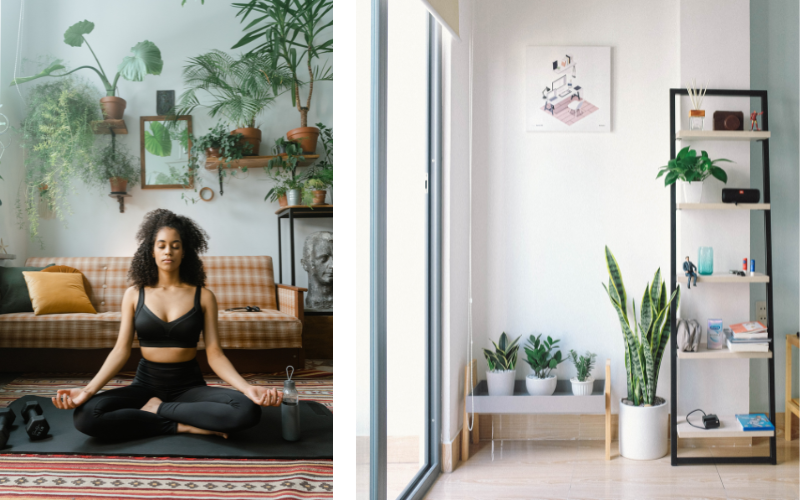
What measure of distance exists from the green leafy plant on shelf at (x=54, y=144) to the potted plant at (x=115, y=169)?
0.02m

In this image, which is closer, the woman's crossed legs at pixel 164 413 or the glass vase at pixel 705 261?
the woman's crossed legs at pixel 164 413

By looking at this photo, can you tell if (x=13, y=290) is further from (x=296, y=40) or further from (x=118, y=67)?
(x=296, y=40)

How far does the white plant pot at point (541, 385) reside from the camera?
9.66ft

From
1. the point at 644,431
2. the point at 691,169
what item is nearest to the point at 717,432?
the point at 644,431

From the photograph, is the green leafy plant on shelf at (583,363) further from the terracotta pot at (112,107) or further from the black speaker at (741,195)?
the terracotta pot at (112,107)

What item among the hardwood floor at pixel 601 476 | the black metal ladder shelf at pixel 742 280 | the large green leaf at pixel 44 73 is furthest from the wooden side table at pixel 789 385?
the large green leaf at pixel 44 73

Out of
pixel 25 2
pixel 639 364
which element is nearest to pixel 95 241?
pixel 25 2

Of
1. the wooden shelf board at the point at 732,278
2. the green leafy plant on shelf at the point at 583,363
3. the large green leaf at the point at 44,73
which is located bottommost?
the green leafy plant on shelf at the point at 583,363

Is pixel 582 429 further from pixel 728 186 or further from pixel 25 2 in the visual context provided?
pixel 25 2

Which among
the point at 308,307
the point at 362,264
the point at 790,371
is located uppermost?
the point at 362,264

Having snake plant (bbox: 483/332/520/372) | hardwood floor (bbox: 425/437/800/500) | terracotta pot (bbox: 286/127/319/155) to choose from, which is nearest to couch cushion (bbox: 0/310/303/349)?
terracotta pot (bbox: 286/127/319/155)

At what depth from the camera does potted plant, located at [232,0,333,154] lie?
179cm

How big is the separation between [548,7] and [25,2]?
2543 millimetres

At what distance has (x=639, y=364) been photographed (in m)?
2.87
